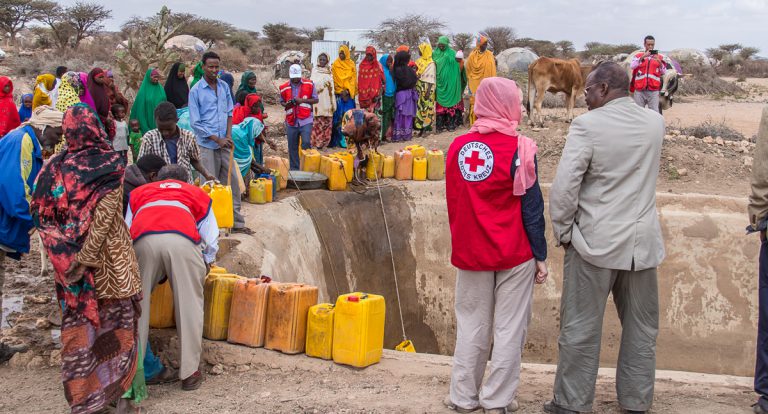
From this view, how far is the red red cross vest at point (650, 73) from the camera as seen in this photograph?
39.7 feet

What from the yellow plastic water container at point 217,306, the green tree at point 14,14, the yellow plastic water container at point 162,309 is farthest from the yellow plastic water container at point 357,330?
the green tree at point 14,14

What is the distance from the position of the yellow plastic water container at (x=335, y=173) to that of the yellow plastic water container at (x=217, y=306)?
4.96 meters

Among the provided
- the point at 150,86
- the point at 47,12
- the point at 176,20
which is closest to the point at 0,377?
the point at 150,86

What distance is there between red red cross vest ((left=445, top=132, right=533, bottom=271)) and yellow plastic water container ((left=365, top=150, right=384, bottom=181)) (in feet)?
22.0

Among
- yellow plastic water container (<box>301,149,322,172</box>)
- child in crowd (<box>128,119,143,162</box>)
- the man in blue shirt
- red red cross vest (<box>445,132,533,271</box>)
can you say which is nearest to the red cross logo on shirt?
red red cross vest (<box>445,132,533,271</box>)

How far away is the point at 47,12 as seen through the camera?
33125 mm

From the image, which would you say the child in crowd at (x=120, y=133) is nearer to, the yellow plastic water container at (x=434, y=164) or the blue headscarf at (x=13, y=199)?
the blue headscarf at (x=13, y=199)

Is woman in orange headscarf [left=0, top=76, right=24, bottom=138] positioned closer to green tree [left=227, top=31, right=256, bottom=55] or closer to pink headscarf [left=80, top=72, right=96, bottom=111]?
pink headscarf [left=80, top=72, right=96, bottom=111]

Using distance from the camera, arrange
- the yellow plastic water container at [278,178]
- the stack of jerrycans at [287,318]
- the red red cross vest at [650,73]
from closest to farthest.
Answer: the stack of jerrycans at [287,318], the yellow plastic water container at [278,178], the red red cross vest at [650,73]

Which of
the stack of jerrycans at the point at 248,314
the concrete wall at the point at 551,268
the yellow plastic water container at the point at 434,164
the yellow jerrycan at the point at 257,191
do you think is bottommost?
the concrete wall at the point at 551,268

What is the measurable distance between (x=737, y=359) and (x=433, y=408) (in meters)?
7.09

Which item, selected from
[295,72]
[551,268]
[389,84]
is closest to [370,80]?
[389,84]

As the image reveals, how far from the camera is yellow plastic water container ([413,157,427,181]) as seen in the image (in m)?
11.5

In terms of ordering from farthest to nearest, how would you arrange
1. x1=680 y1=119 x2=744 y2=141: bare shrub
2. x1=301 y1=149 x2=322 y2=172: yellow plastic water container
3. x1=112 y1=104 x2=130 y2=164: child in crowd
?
x1=680 y1=119 x2=744 y2=141: bare shrub → x1=301 y1=149 x2=322 y2=172: yellow plastic water container → x1=112 y1=104 x2=130 y2=164: child in crowd
